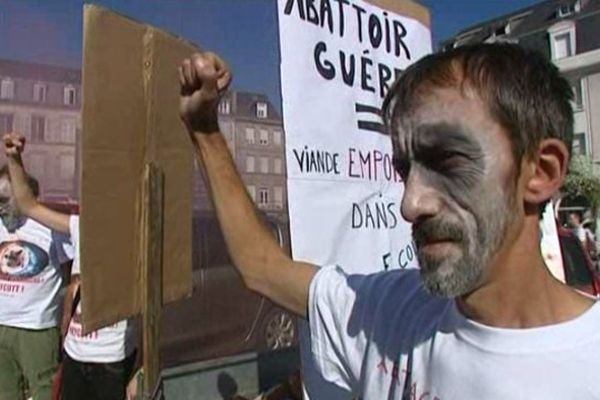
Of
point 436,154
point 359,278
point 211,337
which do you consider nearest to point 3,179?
point 211,337

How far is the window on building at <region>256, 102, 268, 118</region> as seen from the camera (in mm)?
2973

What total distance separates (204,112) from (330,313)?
0.48 m

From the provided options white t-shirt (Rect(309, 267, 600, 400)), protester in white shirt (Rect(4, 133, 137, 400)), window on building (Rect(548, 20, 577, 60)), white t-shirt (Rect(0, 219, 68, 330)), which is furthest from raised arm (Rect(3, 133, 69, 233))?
window on building (Rect(548, 20, 577, 60))

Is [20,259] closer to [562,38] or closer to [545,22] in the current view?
[562,38]

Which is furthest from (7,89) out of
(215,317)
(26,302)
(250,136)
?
(215,317)

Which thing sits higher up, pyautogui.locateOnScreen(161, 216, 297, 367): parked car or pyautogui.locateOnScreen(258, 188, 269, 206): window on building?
pyautogui.locateOnScreen(258, 188, 269, 206): window on building

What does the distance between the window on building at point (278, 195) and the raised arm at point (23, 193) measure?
42.4 inches

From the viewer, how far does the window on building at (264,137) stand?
320cm

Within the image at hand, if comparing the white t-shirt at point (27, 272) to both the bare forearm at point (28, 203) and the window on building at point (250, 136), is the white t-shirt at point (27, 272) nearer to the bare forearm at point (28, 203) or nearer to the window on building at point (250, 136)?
the bare forearm at point (28, 203)

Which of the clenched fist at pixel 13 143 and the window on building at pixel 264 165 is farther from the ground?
the clenched fist at pixel 13 143

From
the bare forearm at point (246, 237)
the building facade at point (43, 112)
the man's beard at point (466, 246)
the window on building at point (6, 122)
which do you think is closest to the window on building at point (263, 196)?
the building facade at point (43, 112)

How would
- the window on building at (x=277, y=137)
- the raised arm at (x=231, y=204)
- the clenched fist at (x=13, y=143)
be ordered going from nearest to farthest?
the raised arm at (x=231, y=204) < the clenched fist at (x=13, y=143) < the window on building at (x=277, y=137)

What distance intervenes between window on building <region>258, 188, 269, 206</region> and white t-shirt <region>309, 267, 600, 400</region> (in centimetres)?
177

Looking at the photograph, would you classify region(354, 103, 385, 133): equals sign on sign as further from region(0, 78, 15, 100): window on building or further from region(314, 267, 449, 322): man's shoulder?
region(0, 78, 15, 100): window on building
